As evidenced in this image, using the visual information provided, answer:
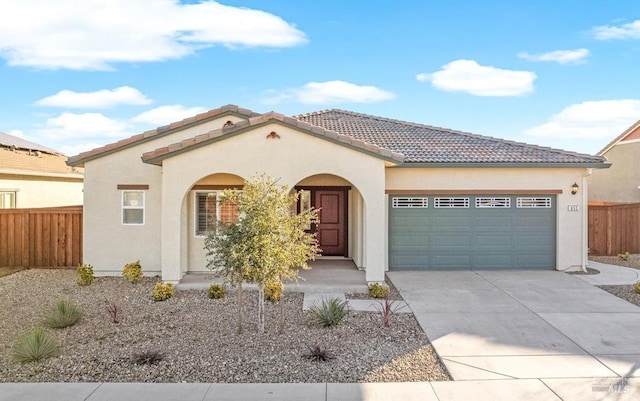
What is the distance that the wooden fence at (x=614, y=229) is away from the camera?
1769 cm

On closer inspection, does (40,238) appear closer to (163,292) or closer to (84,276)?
(84,276)

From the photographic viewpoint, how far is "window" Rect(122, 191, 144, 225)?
14078 mm

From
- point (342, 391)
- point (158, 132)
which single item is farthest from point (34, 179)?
point (342, 391)

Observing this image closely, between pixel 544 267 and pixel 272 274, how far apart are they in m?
10.6

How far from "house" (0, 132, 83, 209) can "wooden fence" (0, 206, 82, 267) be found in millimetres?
3363

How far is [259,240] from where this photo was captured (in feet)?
26.2

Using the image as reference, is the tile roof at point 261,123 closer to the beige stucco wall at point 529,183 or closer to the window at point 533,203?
the beige stucco wall at point 529,183

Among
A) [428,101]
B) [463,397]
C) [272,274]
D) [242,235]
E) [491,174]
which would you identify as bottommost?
[463,397]

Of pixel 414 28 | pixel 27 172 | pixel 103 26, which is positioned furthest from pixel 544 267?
pixel 27 172

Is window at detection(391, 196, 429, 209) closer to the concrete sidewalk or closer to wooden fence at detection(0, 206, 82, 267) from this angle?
the concrete sidewalk

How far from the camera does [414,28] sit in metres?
16.4

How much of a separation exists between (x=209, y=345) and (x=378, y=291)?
4.79m

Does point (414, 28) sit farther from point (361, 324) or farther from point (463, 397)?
point (463, 397)

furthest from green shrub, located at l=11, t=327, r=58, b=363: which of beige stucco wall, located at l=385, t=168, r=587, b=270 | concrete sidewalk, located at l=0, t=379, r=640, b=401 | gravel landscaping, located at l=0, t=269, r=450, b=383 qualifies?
beige stucco wall, located at l=385, t=168, r=587, b=270
